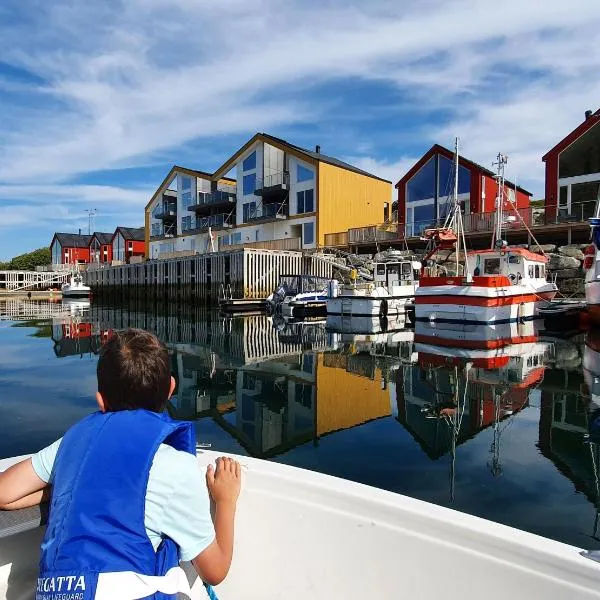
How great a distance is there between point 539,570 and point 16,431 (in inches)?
243

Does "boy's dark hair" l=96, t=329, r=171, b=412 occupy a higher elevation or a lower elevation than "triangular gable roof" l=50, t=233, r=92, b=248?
lower

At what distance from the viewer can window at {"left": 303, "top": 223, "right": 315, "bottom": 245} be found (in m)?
35.1

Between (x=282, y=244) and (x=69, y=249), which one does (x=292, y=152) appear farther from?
(x=69, y=249)

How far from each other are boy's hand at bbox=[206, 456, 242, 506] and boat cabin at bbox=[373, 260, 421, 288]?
73.1 ft

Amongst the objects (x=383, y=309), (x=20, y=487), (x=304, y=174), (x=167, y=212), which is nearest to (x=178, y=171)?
(x=167, y=212)

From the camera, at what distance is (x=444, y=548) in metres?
2.01

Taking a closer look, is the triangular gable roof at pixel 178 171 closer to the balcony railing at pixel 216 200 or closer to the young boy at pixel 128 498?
the balcony railing at pixel 216 200

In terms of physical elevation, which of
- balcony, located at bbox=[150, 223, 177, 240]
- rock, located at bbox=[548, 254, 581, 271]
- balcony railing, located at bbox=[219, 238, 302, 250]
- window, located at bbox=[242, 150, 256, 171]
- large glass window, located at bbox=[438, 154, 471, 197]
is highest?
window, located at bbox=[242, 150, 256, 171]

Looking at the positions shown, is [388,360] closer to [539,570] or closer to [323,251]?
[539,570]

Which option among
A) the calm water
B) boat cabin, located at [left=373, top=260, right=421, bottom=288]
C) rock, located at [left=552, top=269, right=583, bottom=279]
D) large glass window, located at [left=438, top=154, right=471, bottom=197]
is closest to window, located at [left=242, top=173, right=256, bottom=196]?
large glass window, located at [left=438, top=154, right=471, bottom=197]

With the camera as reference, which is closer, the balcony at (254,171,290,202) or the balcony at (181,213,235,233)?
the balcony at (254,171,290,202)

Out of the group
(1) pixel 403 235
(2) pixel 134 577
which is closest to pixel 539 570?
(2) pixel 134 577

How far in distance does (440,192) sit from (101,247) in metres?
56.7

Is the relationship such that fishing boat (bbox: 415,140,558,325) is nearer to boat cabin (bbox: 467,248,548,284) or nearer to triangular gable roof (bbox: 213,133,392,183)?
boat cabin (bbox: 467,248,548,284)
